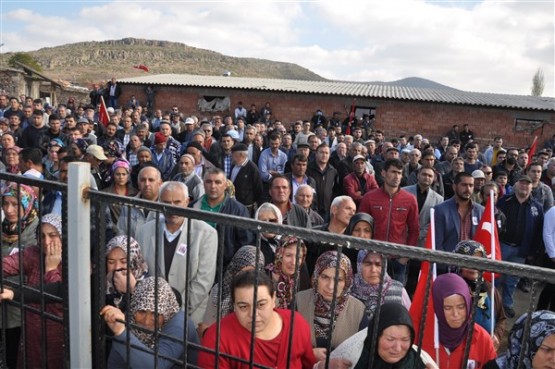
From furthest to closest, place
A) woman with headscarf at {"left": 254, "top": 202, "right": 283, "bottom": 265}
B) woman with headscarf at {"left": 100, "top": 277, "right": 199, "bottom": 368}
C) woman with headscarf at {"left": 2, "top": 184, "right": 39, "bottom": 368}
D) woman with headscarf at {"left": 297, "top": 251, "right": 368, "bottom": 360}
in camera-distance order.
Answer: woman with headscarf at {"left": 254, "top": 202, "right": 283, "bottom": 265}
woman with headscarf at {"left": 2, "top": 184, "right": 39, "bottom": 368}
woman with headscarf at {"left": 297, "top": 251, "right": 368, "bottom": 360}
woman with headscarf at {"left": 100, "top": 277, "right": 199, "bottom": 368}

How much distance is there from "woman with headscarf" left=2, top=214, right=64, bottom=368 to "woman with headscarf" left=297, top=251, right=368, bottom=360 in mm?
1506

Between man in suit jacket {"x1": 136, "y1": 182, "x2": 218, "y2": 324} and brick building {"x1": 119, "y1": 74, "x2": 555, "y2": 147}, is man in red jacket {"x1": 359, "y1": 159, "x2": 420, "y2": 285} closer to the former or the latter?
man in suit jacket {"x1": 136, "y1": 182, "x2": 218, "y2": 324}

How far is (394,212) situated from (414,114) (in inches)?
541

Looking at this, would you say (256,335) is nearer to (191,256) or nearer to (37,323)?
(191,256)

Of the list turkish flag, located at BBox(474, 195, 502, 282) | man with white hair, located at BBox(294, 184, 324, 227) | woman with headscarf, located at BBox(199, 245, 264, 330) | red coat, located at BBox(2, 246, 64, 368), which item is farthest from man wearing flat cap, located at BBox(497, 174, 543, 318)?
red coat, located at BBox(2, 246, 64, 368)

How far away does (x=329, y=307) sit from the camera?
9.11ft

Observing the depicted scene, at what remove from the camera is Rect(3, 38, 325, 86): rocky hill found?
5091cm

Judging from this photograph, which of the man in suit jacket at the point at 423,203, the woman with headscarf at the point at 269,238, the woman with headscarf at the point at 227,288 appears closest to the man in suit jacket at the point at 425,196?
the man in suit jacket at the point at 423,203

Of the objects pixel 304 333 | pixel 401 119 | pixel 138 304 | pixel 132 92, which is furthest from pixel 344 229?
pixel 132 92

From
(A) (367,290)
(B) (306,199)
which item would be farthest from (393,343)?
(B) (306,199)

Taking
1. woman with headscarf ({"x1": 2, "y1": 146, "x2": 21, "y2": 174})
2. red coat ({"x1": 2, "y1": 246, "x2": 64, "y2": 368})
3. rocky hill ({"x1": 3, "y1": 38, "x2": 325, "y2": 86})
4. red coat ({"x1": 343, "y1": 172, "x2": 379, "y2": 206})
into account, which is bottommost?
red coat ({"x1": 2, "y1": 246, "x2": 64, "y2": 368})

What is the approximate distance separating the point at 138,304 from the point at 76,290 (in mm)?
518

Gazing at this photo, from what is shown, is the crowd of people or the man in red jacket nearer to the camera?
the crowd of people

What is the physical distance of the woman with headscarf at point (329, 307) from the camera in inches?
109
